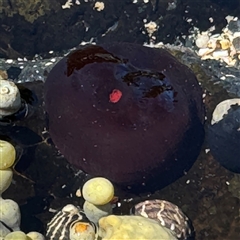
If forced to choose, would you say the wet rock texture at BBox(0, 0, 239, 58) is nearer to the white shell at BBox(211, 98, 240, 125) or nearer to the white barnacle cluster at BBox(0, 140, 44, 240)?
the white shell at BBox(211, 98, 240, 125)

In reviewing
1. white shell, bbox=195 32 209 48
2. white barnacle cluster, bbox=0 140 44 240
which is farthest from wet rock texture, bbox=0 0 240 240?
white shell, bbox=195 32 209 48

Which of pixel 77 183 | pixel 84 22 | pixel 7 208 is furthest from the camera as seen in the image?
pixel 84 22

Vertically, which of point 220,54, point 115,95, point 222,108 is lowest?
point 220,54

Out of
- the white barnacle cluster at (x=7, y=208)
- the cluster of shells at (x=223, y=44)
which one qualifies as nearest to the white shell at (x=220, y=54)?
the cluster of shells at (x=223, y=44)

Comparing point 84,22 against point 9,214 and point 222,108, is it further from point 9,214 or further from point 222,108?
point 9,214

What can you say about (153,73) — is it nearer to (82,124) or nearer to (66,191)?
(82,124)

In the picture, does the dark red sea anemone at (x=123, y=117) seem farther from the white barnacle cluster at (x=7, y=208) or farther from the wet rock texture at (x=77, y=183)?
the white barnacle cluster at (x=7, y=208)

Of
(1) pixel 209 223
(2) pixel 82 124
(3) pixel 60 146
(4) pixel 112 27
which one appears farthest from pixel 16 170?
(4) pixel 112 27

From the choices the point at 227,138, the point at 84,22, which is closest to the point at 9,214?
the point at 227,138

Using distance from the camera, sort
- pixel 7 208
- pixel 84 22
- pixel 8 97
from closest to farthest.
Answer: pixel 7 208
pixel 8 97
pixel 84 22
